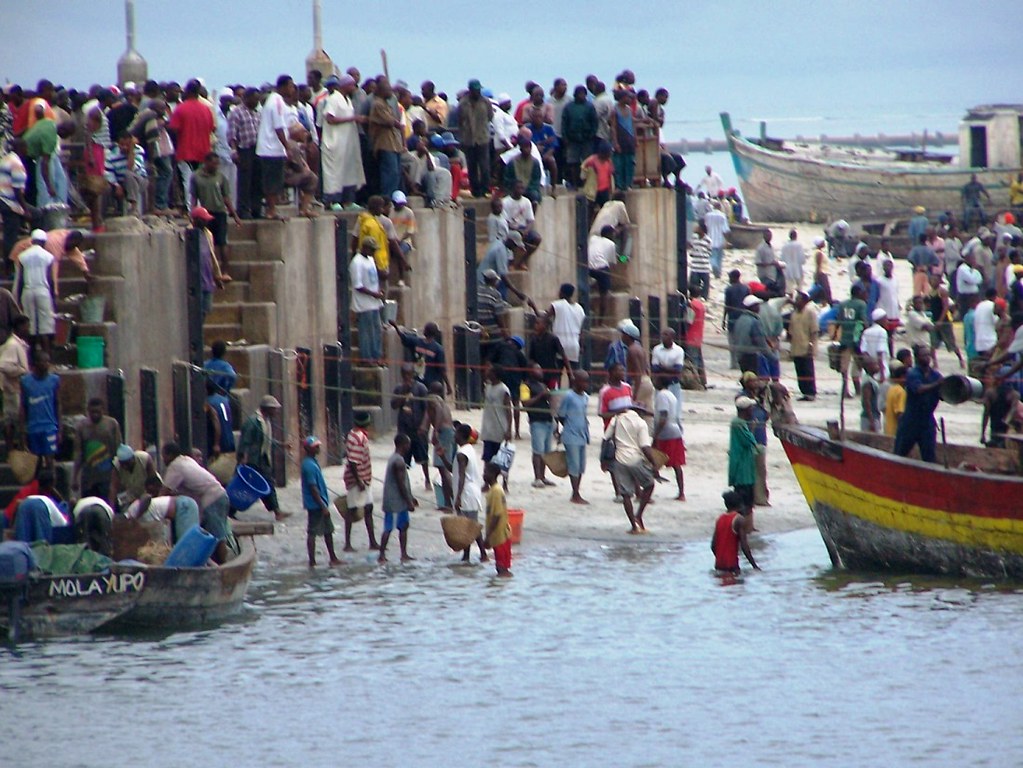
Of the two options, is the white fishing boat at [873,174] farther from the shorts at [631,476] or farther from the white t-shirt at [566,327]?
the shorts at [631,476]

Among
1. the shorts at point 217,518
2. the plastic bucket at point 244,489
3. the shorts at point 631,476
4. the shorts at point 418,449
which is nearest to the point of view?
the shorts at point 217,518

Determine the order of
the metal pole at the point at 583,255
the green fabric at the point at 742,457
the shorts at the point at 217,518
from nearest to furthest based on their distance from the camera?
the shorts at the point at 217,518
the green fabric at the point at 742,457
the metal pole at the point at 583,255

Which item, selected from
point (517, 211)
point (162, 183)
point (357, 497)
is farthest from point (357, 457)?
point (517, 211)

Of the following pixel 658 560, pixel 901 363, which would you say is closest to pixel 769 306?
pixel 901 363

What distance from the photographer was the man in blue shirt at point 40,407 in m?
18.8

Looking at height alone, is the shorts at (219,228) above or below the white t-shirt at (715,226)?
below

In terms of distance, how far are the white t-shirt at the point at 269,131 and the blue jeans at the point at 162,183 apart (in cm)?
119

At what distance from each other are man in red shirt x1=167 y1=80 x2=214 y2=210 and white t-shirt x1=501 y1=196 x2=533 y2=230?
616 centimetres

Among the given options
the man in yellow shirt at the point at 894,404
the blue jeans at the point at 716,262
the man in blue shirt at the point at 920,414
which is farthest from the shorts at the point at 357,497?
the blue jeans at the point at 716,262

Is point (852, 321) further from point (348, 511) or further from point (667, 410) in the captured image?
point (348, 511)

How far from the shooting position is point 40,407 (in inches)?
743

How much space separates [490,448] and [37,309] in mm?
5158

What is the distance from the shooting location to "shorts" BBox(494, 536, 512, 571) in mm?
19688

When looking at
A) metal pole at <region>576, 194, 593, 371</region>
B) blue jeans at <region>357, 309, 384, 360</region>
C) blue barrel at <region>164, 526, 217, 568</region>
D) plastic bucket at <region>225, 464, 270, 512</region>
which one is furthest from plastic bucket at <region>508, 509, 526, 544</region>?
metal pole at <region>576, 194, 593, 371</region>
